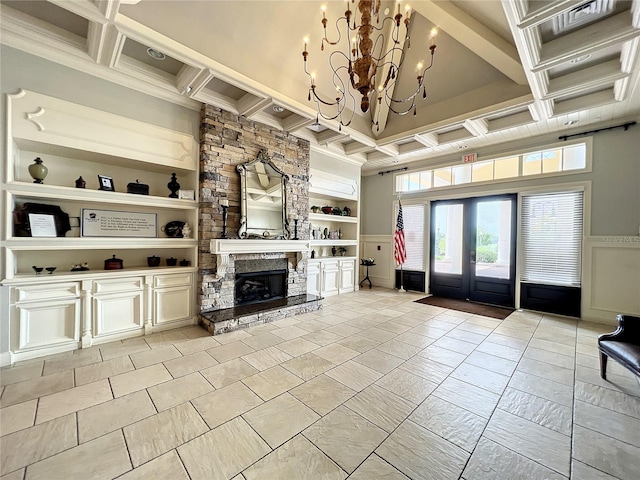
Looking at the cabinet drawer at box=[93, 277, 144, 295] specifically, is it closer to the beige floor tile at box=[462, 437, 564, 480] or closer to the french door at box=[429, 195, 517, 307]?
the beige floor tile at box=[462, 437, 564, 480]

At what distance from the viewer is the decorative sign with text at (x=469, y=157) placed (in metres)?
5.79

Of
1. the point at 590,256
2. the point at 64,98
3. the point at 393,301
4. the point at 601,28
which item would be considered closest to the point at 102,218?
the point at 64,98

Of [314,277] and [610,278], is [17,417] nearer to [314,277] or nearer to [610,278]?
[314,277]

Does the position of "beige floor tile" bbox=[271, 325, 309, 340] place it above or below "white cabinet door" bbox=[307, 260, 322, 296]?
below

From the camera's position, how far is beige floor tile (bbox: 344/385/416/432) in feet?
6.61

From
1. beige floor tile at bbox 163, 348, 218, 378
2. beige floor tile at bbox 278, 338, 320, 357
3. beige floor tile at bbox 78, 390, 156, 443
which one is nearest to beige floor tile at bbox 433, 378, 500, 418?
beige floor tile at bbox 278, 338, 320, 357

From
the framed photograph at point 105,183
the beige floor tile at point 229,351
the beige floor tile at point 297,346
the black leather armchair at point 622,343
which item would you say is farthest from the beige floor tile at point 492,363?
the framed photograph at point 105,183

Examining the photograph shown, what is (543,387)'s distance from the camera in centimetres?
251

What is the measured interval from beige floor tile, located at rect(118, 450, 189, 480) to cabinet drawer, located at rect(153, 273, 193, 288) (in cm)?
257

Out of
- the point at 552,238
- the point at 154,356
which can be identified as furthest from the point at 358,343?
the point at 552,238

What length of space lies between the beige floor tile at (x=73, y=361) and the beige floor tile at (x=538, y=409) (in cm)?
416

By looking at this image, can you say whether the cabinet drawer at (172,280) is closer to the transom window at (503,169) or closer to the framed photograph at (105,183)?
the framed photograph at (105,183)

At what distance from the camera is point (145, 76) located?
3.43 m

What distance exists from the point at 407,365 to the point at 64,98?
16.5ft
